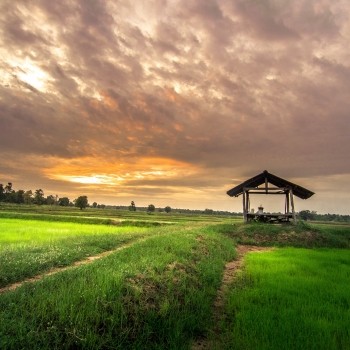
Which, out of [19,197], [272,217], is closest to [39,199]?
[19,197]

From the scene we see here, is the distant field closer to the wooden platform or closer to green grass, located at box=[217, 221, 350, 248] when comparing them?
green grass, located at box=[217, 221, 350, 248]

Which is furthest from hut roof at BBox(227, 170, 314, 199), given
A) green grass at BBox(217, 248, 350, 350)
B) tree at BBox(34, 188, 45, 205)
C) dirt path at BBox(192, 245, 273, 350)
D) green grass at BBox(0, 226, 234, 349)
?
tree at BBox(34, 188, 45, 205)

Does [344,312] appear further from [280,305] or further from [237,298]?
[237,298]

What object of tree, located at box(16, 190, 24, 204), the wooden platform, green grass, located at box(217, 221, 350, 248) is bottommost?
green grass, located at box(217, 221, 350, 248)

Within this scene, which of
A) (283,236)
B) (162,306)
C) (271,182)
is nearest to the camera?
(162,306)

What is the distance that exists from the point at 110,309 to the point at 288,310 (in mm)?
3904

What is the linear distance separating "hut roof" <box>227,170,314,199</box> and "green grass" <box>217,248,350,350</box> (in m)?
16.2

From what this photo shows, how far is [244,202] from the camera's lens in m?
28.2

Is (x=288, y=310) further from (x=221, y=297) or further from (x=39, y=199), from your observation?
(x=39, y=199)

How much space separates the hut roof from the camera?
2716cm

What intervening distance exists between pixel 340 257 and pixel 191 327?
12.4m

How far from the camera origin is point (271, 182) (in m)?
28.0

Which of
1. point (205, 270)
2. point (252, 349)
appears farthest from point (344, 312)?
point (205, 270)

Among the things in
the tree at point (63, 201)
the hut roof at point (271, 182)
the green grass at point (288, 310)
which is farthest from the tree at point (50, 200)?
the green grass at point (288, 310)
